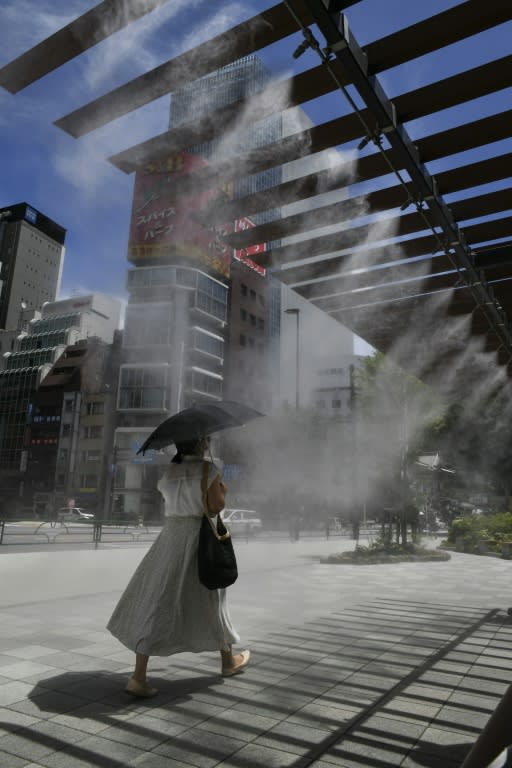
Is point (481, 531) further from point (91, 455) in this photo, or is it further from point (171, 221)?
point (171, 221)

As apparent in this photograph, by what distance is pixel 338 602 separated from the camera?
17.7ft

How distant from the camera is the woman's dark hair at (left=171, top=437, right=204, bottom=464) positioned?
2686mm

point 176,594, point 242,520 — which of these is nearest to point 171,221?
point 176,594

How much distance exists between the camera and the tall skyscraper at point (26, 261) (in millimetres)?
3146

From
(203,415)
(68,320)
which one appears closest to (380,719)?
(203,415)

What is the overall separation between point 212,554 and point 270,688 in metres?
0.75

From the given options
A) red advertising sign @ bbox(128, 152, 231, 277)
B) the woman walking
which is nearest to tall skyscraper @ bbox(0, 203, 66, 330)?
red advertising sign @ bbox(128, 152, 231, 277)

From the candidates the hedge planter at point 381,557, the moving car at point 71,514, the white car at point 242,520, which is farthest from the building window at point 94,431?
the white car at point 242,520

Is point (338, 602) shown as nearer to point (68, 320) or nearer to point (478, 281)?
point (478, 281)

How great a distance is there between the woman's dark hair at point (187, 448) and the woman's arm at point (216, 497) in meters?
0.20

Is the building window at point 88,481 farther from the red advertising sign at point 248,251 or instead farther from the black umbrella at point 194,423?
the black umbrella at point 194,423

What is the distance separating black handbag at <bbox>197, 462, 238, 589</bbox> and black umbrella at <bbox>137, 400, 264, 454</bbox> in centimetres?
18

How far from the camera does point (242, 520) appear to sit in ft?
66.0

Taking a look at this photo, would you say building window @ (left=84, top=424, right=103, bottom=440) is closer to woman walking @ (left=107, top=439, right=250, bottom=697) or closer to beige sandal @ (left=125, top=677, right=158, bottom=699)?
woman walking @ (left=107, top=439, right=250, bottom=697)
